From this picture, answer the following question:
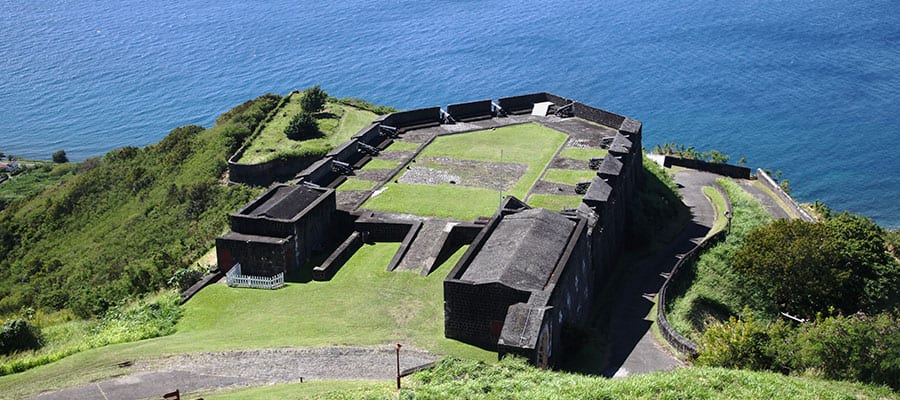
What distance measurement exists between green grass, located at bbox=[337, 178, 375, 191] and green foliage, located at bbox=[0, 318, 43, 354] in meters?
14.2

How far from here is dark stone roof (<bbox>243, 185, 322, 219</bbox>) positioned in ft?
102

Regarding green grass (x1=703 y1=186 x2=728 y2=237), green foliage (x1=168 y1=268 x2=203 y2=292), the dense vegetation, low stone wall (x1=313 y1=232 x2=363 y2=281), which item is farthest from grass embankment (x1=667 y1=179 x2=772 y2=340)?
the dense vegetation

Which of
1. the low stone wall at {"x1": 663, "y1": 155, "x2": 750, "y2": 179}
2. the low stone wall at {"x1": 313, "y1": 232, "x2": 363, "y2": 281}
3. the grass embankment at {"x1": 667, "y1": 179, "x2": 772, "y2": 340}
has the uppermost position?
the low stone wall at {"x1": 663, "y1": 155, "x2": 750, "y2": 179}

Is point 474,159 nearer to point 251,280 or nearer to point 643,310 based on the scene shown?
point 643,310

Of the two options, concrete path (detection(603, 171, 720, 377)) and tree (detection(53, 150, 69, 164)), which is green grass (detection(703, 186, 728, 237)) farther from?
tree (detection(53, 150, 69, 164))

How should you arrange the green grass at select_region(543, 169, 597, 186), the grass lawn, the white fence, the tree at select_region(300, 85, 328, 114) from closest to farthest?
the grass lawn, the white fence, the green grass at select_region(543, 169, 597, 186), the tree at select_region(300, 85, 328, 114)

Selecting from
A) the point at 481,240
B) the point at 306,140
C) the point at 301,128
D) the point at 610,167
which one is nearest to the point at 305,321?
the point at 481,240

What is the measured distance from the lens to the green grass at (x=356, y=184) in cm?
3688

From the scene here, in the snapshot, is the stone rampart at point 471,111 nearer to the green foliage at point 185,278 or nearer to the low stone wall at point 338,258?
the low stone wall at point 338,258

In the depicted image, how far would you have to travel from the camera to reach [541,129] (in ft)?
149

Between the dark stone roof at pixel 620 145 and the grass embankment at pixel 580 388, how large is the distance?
1946 cm

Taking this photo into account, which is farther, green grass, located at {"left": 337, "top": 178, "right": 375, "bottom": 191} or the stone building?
green grass, located at {"left": 337, "top": 178, "right": 375, "bottom": 191}

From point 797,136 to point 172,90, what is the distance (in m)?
59.1

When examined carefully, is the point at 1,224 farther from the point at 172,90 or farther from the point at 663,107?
the point at 663,107
